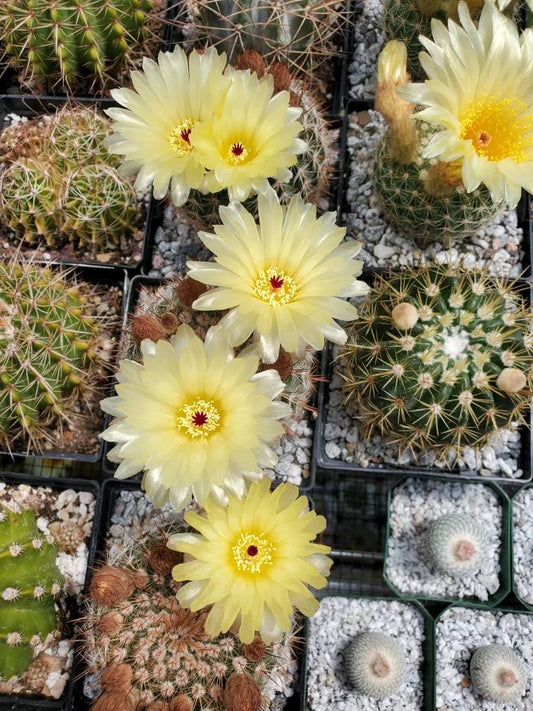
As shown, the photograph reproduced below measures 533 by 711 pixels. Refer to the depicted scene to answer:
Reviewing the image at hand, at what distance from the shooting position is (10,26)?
1794 millimetres

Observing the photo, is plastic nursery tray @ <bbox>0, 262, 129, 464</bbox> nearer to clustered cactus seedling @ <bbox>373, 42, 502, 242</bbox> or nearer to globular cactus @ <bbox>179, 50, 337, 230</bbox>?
globular cactus @ <bbox>179, 50, 337, 230</bbox>

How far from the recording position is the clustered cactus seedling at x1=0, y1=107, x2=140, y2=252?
1764 mm

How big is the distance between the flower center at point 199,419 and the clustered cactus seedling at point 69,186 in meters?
0.74

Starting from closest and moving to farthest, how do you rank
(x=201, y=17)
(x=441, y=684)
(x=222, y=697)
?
(x=222, y=697) < (x=441, y=684) < (x=201, y=17)

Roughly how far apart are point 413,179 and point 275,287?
53cm

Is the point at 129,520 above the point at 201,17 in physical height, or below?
below

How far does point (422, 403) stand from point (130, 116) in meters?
0.82

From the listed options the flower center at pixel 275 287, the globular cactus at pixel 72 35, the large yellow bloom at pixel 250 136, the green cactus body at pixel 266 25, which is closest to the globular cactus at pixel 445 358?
the flower center at pixel 275 287

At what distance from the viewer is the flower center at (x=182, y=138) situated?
1.43 meters

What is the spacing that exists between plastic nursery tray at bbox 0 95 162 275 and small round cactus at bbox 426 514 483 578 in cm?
98

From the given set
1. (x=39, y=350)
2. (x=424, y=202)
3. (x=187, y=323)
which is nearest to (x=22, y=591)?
(x=39, y=350)

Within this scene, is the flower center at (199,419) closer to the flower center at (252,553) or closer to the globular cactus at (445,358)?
the flower center at (252,553)

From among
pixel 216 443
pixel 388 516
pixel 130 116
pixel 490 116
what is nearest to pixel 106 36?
pixel 130 116

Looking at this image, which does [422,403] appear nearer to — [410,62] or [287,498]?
[287,498]
